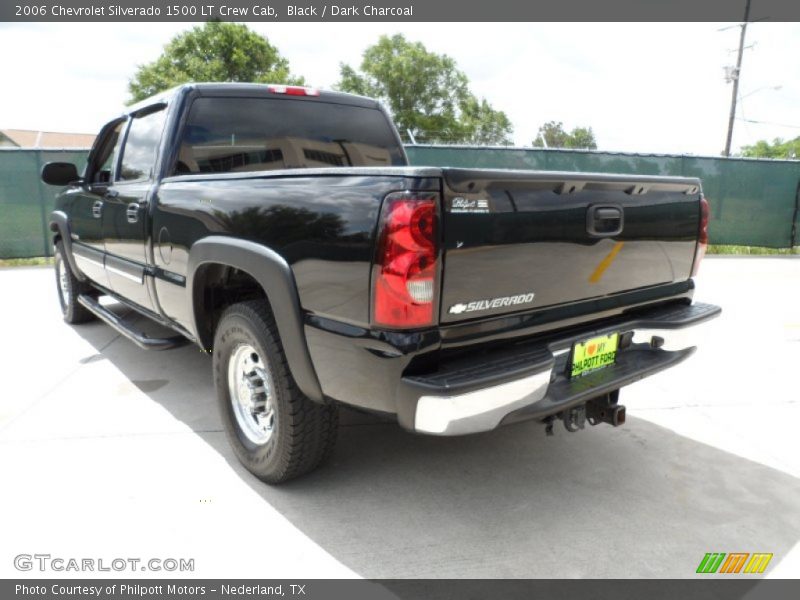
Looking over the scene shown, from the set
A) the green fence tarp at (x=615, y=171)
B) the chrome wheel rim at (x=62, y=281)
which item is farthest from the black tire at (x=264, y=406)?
the green fence tarp at (x=615, y=171)

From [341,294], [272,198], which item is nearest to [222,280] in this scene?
[272,198]

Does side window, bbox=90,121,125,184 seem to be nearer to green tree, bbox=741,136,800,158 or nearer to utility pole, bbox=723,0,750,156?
utility pole, bbox=723,0,750,156

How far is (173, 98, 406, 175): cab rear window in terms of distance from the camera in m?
3.48

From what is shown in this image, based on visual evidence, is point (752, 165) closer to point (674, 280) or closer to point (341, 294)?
point (674, 280)

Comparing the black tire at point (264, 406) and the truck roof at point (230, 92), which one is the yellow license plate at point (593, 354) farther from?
the truck roof at point (230, 92)

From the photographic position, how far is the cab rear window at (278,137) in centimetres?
348

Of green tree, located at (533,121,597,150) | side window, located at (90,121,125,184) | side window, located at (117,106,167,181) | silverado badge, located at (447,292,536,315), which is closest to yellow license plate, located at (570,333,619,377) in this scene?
silverado badge, located at (447,292,536,315)

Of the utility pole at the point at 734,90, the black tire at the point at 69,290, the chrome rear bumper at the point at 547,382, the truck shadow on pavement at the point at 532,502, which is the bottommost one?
the truck shadow on pavement at the point at 532,502

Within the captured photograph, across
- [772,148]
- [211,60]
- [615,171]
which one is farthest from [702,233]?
[772,148]

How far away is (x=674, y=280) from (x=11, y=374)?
4.59 metres

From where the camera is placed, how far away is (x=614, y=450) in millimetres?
3219

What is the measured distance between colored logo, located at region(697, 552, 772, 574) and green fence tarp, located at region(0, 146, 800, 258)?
867 centimetres

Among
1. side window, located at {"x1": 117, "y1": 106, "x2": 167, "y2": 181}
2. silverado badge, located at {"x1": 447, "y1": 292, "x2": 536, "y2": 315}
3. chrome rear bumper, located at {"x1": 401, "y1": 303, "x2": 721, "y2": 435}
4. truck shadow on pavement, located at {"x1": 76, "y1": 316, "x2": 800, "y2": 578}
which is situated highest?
side window, located at {"x1": 117, "y1": 106, "x2": 167, "y2": 181}

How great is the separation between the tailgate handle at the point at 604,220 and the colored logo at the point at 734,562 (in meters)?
1.36
